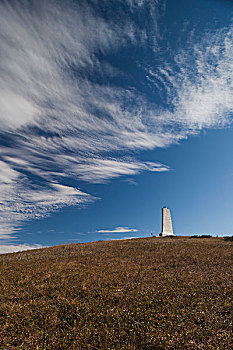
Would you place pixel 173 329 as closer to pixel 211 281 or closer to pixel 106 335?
pixel 106 335

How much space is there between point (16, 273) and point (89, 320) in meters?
9.96

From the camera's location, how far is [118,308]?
9.37 metres

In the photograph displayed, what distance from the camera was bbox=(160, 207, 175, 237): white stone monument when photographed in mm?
42681

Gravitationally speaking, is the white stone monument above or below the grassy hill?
above

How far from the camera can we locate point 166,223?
4412cm

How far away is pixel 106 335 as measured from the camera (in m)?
7.62

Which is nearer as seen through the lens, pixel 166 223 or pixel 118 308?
pixel 118 308

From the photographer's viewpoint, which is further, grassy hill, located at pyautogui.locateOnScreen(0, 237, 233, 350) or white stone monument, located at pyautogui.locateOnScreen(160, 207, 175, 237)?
white stone monument, located at pyautogui.locateOnScreen(160, 207, 175, 237)

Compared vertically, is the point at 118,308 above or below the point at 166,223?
below

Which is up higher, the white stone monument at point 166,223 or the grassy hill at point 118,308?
the white stone monument at point 166,223

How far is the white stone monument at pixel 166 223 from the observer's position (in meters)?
42.7

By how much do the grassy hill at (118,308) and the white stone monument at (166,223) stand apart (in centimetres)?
2699

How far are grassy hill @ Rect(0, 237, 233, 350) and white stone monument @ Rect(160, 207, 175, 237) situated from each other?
1063 inches

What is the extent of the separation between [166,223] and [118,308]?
36.6m
